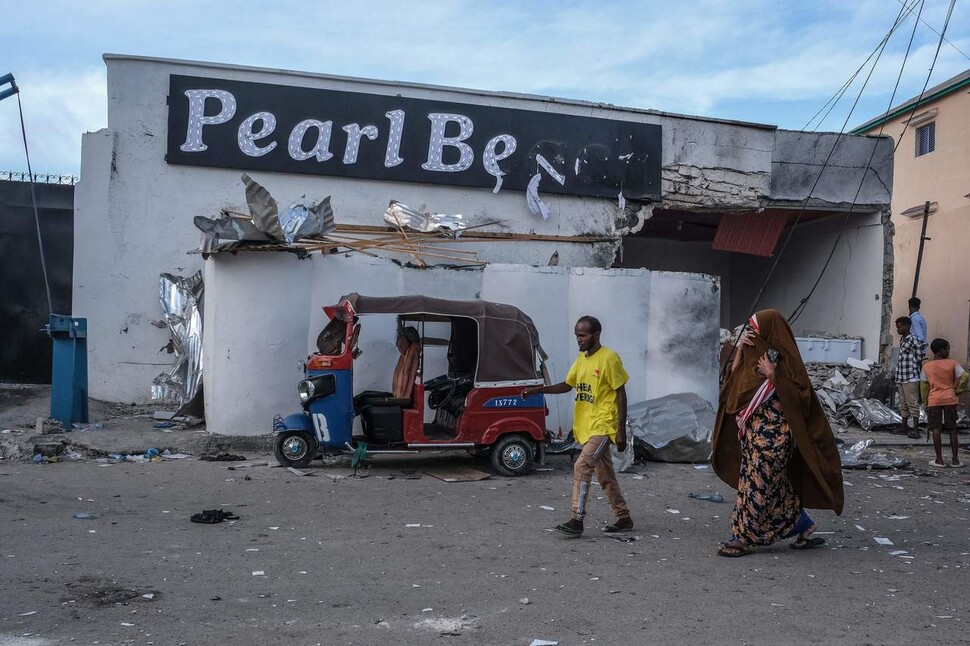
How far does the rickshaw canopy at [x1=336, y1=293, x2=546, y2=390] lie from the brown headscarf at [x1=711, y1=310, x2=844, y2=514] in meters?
3.47

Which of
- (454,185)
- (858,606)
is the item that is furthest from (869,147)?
(858,606)

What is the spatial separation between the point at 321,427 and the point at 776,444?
4939 millimetres

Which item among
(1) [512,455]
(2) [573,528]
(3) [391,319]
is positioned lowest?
(2) [573,528]

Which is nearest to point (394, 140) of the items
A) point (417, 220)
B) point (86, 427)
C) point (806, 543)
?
point (417, 220)

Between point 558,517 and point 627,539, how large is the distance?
0.93m

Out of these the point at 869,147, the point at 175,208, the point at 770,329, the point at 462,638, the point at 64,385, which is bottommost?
the point at 462,638

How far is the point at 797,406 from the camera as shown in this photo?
6.16 metres

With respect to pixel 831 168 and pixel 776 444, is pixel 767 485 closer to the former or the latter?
pixel 776 444

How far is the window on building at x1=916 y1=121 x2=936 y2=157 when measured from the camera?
76.3 ft

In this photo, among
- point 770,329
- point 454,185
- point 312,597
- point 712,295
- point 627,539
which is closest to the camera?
point 312,597

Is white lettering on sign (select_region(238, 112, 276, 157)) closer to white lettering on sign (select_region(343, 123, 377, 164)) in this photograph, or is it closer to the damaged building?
the damaged building

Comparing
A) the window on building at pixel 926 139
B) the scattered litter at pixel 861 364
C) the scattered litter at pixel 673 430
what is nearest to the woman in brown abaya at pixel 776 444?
the scattered litter at pixel 673 430

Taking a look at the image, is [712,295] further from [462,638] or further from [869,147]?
[462,638]

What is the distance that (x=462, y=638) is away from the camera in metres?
4.45
